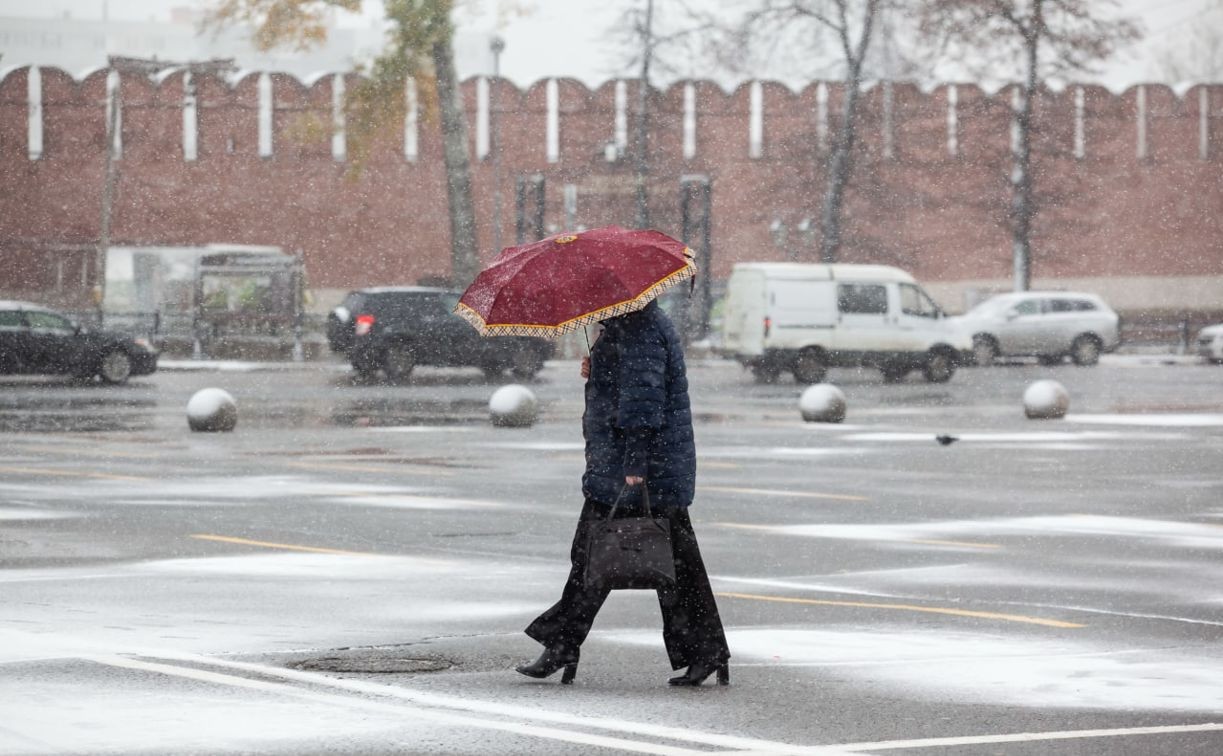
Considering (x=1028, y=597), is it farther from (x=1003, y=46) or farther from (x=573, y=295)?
(x=1003, y=46)

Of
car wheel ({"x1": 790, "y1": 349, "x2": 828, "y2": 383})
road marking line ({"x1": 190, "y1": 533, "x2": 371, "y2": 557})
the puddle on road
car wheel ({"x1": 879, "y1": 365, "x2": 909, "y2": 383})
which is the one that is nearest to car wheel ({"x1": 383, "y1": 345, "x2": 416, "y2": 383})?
the puddle on road

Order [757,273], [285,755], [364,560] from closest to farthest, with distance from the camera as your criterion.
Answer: [285,755], [364,560], [757,273]

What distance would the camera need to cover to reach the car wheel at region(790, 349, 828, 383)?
121 feet

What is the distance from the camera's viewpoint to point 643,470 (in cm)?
778

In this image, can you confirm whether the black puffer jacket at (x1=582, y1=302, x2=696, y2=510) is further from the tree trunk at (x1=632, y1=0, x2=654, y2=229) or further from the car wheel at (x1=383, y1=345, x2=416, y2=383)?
the tree trunk at (x1=632, y1=0, x2=654, y2=229)

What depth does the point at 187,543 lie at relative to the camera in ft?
41.5

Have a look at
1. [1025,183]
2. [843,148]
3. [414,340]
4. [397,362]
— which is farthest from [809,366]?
[1025,183]

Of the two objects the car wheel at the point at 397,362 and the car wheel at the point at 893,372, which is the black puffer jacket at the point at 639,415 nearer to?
the car wheel at the point at 397,362

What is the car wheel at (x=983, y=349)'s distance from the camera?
44219mm

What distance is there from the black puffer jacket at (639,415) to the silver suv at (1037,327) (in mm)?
Answer: 36989

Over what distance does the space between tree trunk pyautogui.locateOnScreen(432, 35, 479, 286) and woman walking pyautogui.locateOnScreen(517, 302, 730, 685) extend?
39348mm

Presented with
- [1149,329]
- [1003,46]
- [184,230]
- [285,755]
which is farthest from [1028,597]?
[184,230]

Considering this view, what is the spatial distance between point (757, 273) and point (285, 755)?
30960 mm

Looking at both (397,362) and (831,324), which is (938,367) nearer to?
(831,324)
